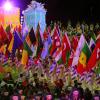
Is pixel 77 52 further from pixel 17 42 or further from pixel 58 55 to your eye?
pixel 17 42

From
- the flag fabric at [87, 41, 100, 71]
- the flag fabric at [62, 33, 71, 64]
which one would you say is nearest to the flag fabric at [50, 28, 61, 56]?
the flag fabric at [62, 33, 71, 64]

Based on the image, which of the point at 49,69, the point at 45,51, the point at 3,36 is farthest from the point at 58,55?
the point at 3,36

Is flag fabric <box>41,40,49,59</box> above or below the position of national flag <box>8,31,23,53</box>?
below

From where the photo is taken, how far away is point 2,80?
47.2 ft

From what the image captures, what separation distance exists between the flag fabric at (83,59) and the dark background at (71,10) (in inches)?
872

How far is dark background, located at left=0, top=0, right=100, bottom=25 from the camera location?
3766cm

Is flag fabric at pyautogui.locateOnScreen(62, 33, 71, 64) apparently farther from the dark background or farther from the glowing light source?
the dark background

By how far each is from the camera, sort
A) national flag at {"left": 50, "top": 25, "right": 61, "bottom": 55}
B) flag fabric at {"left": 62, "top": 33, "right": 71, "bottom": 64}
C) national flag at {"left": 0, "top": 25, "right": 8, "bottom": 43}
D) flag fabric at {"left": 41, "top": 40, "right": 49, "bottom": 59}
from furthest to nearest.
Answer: national flag at {"left": 0, "top": 25, "right": 8, "bottom": 43}
national flag at {"left": 50, "top": 25, "right": 61, "bottom": 55}
flag fabric at {"left": 41, "top": 40, "right": 49, "bottom": 59}
flag fabric at {"left": 62, "top": 33, "right": 71, "bottom": 64}

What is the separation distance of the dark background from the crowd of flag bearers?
19.2 m

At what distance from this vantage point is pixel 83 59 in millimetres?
15188

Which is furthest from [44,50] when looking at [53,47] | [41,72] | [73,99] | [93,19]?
[93,19]

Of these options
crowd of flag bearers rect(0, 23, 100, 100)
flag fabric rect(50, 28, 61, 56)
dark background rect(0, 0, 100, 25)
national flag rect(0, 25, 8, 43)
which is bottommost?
crowd of flag bearers rect(0, 23, 100, 100)

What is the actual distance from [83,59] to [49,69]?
1762 mm

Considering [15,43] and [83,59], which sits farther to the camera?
[15,43]
